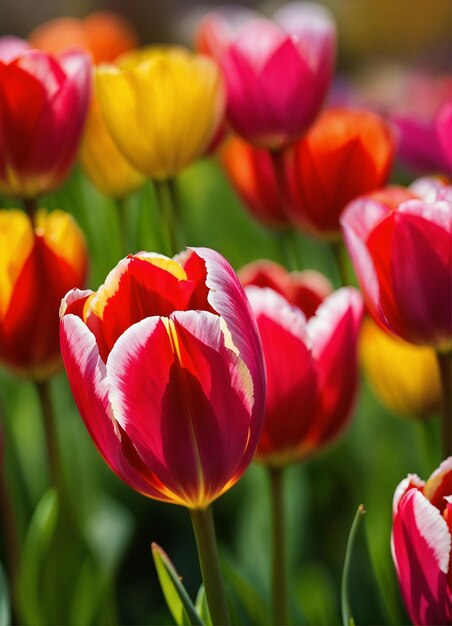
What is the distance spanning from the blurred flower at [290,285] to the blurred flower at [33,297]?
11 cm

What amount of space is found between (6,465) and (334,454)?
29 centimetres

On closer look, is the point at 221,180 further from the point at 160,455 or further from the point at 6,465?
the point at 160,455

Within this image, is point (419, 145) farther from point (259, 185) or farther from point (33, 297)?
point (33, 297)

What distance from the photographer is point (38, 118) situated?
2.02 ft

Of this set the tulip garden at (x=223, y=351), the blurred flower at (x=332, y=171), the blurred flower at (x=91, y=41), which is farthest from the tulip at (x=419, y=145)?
the blurred flower at (x=91, y=41)

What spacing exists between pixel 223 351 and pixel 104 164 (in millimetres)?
450

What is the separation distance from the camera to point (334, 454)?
0.91 m

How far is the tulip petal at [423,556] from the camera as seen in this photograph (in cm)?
40

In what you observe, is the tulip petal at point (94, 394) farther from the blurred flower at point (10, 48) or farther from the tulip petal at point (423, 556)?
the blurred flower at point (10, 48)

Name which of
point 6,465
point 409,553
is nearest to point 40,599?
point 6,465

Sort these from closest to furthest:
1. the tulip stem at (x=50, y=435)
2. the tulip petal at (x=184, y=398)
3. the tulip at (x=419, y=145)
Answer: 1. the tulip petal at (x=184, y=398)
2. the tulip stem at (x=50, y=435)
3. the tulip at (x=419, y=145)

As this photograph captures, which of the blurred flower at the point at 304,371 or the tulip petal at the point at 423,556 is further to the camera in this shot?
the blurred flower at the point at 304,371

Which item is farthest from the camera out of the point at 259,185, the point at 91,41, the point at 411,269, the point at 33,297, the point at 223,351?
the point at 91,41

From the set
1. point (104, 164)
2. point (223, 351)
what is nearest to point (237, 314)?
point (223, 351)
